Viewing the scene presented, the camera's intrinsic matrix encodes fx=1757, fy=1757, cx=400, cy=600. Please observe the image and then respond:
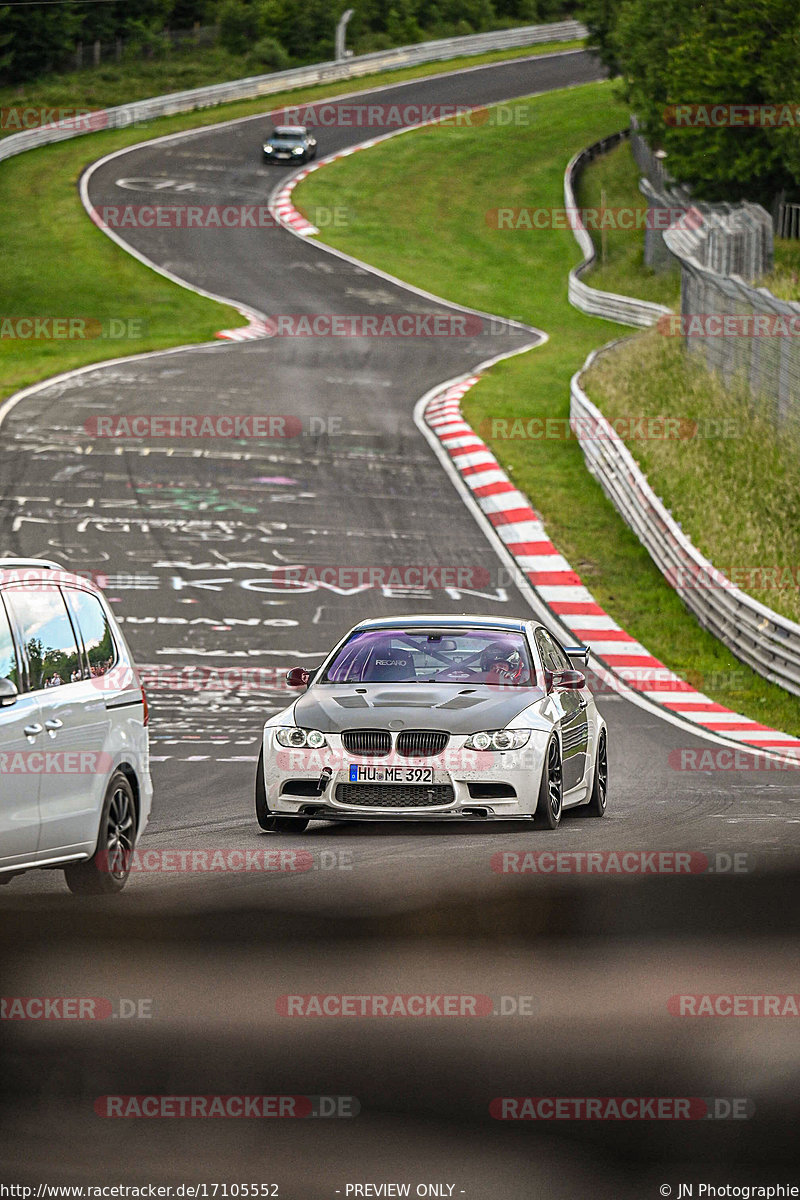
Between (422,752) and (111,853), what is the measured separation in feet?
8.09

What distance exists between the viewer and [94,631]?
9.10 meters

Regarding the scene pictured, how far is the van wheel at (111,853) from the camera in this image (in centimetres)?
861

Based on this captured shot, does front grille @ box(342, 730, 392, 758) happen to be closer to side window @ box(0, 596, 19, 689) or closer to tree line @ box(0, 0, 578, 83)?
side window @ box(0, 596, 19, 689)

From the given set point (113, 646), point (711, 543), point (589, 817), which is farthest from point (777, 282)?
point (113, 646)

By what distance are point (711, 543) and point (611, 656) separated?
3.37 m

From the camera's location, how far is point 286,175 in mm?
65062

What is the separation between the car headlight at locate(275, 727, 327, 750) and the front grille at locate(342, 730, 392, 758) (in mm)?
152

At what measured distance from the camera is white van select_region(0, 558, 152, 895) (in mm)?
7820

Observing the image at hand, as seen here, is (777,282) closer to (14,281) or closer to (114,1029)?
(14,281)
